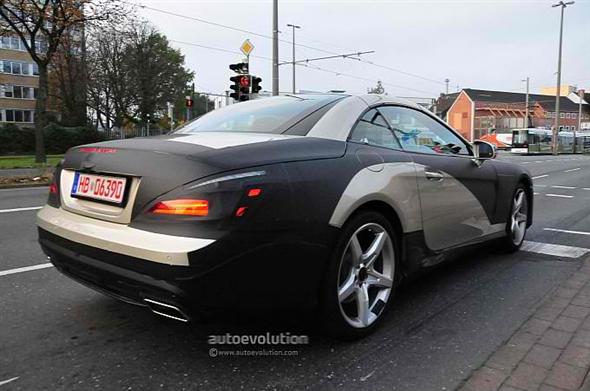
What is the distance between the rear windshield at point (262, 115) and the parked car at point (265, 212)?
0.06ft

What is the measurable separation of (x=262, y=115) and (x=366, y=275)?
1.31 m

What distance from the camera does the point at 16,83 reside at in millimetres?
63188

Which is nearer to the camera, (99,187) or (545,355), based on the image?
(99,187)

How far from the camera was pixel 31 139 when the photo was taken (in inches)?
1511

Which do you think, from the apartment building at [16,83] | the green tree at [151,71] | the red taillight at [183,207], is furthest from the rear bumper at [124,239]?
the apartment building at [16,83]

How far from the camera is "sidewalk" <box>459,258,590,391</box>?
261cm

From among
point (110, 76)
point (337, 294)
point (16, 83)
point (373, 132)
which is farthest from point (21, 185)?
point (16, 83)

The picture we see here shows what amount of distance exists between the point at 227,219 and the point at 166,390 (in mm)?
911

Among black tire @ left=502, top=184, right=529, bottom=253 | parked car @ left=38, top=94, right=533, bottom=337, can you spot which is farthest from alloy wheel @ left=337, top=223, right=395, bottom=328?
black tire @ left=502, top=184, right=529, bottom=253

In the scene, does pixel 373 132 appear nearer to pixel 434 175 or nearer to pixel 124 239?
pixel 434 175

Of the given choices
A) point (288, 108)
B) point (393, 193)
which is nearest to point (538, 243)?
point (393, 193)

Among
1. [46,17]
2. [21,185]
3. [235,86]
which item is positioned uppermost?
[46,17]

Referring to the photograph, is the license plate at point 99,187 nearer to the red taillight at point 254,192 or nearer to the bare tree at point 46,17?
the red taillight at point 254,192

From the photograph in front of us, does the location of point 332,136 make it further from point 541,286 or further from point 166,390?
point 541,286
